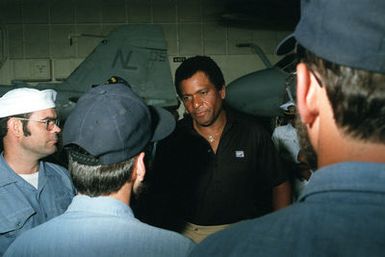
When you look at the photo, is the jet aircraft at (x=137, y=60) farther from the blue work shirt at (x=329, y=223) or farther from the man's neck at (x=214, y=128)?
the blue work shirt at (x=329, y=223)

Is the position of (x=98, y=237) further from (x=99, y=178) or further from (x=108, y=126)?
(x=108, y=126)

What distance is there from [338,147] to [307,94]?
0.11 m

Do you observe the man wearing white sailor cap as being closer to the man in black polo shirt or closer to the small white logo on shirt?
the man in black polo shirt

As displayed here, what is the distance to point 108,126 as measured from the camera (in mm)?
1234

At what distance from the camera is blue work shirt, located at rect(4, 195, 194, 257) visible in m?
1.07

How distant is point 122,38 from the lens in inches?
243

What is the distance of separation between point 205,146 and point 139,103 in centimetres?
127

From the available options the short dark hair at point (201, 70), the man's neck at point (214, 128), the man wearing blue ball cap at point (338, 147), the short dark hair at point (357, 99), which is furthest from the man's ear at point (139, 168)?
the short dark hair at point (201, 70)

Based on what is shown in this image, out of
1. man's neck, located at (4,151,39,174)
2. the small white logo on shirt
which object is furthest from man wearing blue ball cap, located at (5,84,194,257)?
the small white logo on shirt

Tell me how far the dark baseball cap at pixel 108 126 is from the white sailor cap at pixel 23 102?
123 centimetres

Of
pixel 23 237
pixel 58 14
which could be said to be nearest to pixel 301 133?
pixel 23 237

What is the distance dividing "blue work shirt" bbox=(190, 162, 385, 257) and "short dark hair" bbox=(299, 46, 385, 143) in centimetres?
6

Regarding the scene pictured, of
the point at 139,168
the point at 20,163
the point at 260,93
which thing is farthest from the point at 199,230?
the point at 260,93

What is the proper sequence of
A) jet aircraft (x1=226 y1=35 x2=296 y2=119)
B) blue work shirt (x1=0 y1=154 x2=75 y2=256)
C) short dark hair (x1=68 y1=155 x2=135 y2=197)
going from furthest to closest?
jet aircraft (x1=226 y1=35 x2=296 y2=119), blue work shirt (x1=0 y1=154 x2=75 y2=256), short dark hair (x1=68 y1=155 x2=135 y2=197)
